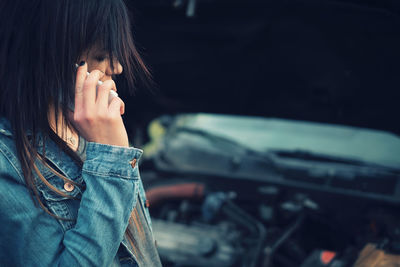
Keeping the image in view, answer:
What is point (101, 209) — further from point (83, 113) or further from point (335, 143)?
point (335, 143)

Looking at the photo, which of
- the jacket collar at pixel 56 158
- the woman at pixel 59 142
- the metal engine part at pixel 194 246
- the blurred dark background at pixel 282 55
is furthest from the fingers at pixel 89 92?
the metal engine part at pixel 194 246

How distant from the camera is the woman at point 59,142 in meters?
0.74

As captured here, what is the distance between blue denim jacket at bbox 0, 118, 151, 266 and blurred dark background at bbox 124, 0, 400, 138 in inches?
32.9

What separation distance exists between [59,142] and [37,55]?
22 centimetres

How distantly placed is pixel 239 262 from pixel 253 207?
1.97 feet

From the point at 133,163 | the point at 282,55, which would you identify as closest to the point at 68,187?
the point at 133,163

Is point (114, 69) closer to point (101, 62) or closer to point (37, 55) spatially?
point (101, 62)

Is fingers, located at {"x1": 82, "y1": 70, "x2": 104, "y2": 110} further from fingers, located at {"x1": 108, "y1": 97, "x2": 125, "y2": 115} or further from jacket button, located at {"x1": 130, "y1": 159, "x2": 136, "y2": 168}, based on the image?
jacket button, located at {"x1": 130, "y1": 159, "x2": 136, "y2": 168}

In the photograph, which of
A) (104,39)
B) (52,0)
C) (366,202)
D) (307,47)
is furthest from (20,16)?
(366,202)

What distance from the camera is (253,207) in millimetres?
2389

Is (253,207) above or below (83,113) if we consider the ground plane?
below

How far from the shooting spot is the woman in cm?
74

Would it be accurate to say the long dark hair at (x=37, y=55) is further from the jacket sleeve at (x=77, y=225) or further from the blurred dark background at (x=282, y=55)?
the blurred dark background at (x=282, y=55)

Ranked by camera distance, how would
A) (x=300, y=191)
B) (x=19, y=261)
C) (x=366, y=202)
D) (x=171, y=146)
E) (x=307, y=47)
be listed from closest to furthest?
(x=19, y=261) < (x=307, y=47) < (x=366, y=202) < (x=300, y=191) < (x=171, y=146)
